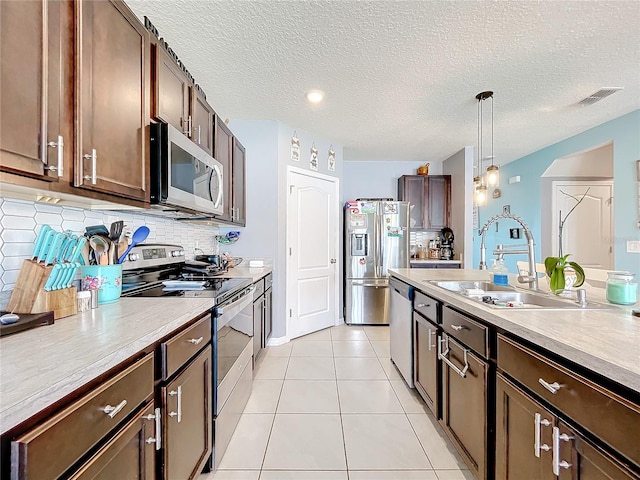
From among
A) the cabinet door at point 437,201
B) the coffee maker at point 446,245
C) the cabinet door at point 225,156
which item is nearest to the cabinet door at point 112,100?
the cabinet door at point 225,156

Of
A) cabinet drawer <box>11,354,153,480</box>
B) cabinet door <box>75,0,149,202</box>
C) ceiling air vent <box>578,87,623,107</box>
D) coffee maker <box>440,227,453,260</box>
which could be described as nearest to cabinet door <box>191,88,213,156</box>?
cabinet door <box>75,0,149,202</box>

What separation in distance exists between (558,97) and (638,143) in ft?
4.00

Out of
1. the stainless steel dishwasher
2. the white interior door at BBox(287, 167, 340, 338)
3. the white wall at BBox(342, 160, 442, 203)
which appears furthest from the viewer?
the white wall at BBox(342, 160, 442, 203)

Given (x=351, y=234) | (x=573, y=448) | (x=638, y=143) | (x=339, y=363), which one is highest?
(x=638, y=143)

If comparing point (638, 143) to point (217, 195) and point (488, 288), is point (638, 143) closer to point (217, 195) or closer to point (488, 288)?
point (488, 288)

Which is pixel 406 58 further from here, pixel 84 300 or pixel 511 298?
pixel 84 300

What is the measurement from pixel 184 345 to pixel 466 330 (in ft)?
4.09

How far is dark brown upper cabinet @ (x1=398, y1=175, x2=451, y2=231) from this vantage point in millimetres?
4727

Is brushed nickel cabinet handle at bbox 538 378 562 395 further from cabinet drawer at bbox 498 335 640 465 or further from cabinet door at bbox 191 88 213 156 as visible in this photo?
cabinet door at bbox 191 88 213 156

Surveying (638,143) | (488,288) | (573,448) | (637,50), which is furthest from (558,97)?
(573,448)

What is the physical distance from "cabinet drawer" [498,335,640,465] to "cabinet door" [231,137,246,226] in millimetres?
2429

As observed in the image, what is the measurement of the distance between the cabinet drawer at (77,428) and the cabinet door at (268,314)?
197 centimetres

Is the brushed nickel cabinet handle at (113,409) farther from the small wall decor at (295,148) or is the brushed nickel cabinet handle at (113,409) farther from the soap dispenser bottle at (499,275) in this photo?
the small wall decor at (295,148)

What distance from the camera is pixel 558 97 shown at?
2.79 metres
